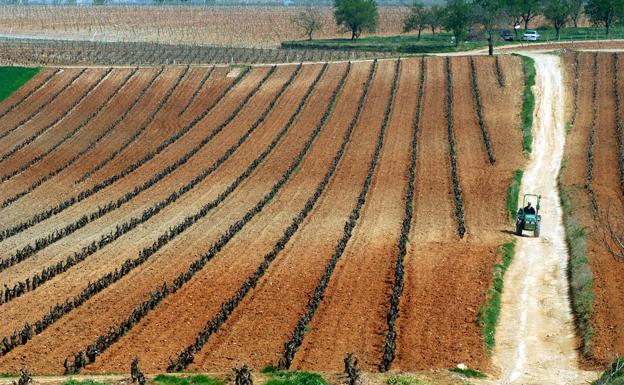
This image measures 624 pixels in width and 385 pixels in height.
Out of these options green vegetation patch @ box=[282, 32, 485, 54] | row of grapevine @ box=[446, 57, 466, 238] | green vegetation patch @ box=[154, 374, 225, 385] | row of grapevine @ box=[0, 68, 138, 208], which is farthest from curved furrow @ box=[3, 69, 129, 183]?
green vegetation patch @ box=[154, 374, 225, 385]

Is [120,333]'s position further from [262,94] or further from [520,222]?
[262,94]

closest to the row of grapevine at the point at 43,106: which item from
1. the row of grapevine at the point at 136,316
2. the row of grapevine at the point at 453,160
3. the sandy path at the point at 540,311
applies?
the row of grapevine at the point at 453,160

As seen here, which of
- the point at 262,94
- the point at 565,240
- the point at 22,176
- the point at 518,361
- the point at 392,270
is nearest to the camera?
the point at 518,361

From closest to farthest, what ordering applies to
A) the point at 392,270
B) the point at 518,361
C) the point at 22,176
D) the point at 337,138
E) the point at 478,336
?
the point at 518,361
the point at 478,336
the point at 392,270
the point at 22,176
the point at 337,138

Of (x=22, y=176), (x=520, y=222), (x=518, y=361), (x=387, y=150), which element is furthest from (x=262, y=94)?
(x=518, y=361)

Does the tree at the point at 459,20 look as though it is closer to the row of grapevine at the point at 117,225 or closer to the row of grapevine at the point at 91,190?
the row of grapevine at the point at 91,190

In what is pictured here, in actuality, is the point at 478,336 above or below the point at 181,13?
below

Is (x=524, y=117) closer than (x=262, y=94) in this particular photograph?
Yes
